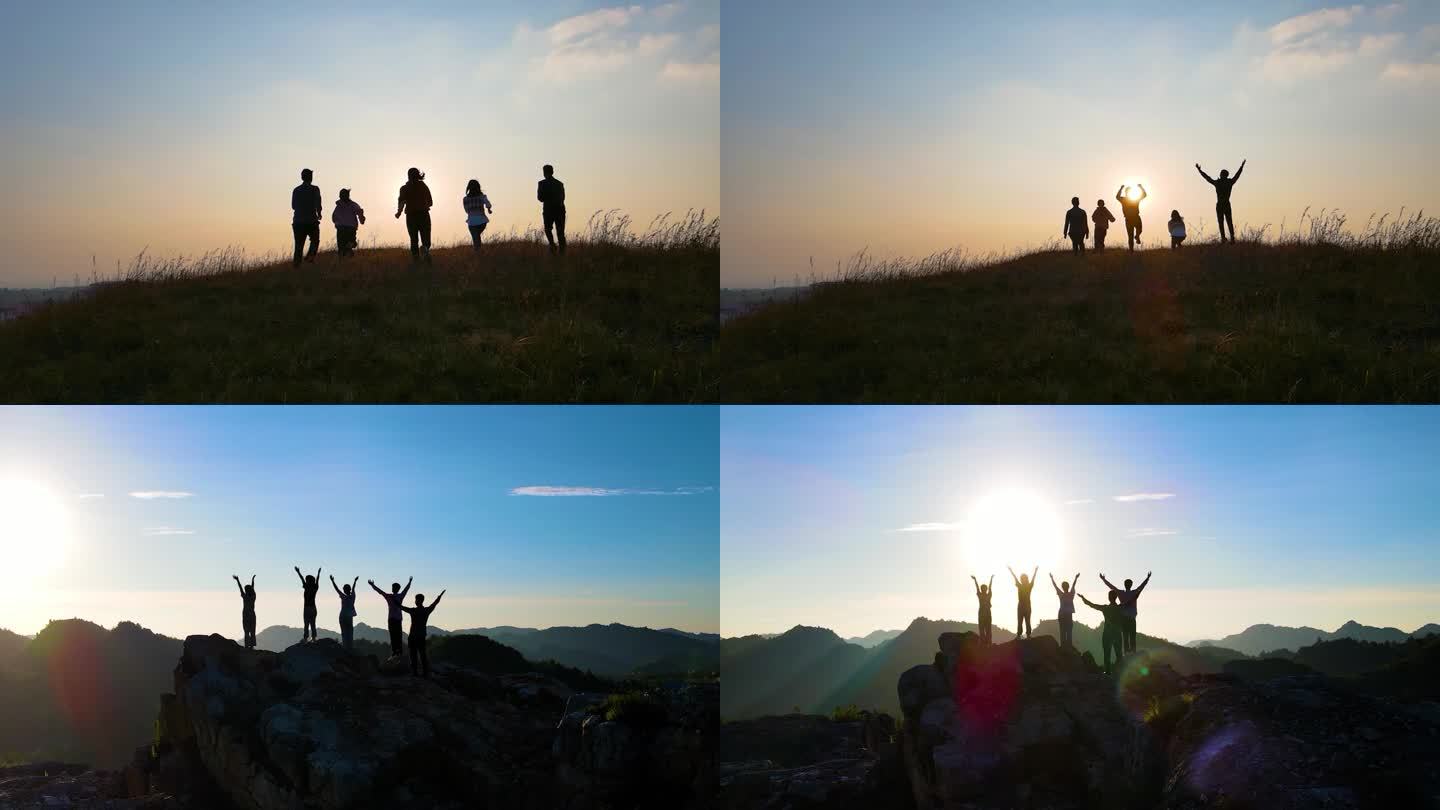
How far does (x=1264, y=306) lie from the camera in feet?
71.2

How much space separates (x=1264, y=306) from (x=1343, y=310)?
1.56m

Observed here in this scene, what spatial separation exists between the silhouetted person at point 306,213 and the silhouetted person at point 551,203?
581 centimetres

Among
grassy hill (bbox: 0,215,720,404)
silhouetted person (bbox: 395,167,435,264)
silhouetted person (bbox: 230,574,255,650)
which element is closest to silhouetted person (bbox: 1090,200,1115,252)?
grassy hill (bbox: 0,215,720,404)

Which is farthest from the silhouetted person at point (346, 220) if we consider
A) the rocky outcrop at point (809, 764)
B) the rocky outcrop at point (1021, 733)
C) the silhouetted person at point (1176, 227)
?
the silhouetted person at point (1176, 227)

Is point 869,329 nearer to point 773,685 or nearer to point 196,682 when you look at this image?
point 196,682

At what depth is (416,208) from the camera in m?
24.4

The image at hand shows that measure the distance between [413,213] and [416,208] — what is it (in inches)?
7.5

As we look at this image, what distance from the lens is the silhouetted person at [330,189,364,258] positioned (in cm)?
2508

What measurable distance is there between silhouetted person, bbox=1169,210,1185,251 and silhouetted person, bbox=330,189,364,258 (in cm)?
2519

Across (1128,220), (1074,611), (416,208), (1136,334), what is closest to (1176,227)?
(1128,220)

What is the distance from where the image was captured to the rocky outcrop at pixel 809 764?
59.9 feet

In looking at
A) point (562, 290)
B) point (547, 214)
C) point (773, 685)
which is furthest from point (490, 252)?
point (773, 685)

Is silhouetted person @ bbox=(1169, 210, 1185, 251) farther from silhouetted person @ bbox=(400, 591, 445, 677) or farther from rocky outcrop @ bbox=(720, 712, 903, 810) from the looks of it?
silhouetted person @ bbox=(400, 591, 445, 677)

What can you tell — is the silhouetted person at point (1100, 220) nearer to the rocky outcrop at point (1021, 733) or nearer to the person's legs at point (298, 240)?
the rocky outcrop at point (1021, 733)
